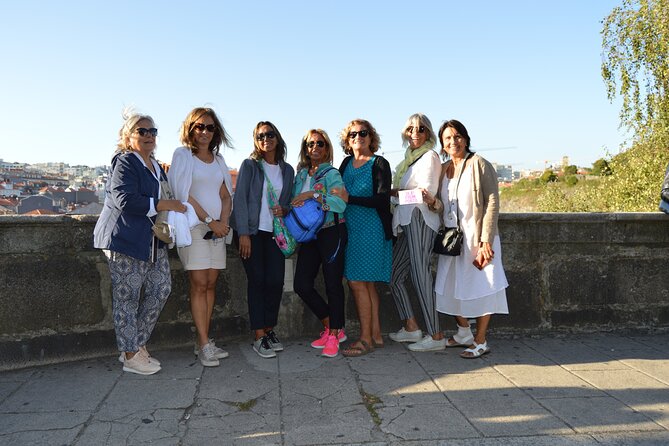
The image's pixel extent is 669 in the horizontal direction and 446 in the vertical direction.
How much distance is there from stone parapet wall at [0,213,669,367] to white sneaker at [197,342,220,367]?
1.69 feet

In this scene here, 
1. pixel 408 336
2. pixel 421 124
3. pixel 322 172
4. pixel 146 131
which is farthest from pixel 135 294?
pixel 421 124

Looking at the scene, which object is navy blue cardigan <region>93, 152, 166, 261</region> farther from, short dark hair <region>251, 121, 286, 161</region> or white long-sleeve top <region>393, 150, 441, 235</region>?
white long-sleeve top <region>393, 150, 441, 235</region>

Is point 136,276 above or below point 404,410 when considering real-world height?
above

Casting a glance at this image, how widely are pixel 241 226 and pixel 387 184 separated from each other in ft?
3.77

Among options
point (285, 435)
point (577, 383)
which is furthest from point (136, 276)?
point (577, 383)

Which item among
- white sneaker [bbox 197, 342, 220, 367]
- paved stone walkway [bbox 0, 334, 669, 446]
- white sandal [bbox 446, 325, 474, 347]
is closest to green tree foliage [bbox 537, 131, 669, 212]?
paved stone walkway [bbox 0, 334, 669, 446]

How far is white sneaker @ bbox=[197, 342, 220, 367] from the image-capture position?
3923 millimetres

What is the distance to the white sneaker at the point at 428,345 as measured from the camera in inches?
168

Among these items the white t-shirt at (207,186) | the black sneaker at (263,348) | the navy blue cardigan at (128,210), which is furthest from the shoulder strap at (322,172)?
the black sneaker at (263,348)

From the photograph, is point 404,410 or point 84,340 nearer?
point 404,410

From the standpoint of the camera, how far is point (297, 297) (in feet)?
15.4

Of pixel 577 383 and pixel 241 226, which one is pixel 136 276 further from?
pixel 577 383

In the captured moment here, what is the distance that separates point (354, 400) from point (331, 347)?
913 millimetres

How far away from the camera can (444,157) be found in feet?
14.4
